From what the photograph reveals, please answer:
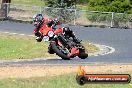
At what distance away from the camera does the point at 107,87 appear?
10.2 meters

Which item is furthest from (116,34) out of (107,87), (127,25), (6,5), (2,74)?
(107,87)

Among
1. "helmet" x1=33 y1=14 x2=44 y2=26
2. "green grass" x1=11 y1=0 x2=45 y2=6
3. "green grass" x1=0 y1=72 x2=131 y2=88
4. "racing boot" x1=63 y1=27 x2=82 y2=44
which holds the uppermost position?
"helmet" x1=33 y1=14 x2=44 y2=26

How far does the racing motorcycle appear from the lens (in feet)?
17.7

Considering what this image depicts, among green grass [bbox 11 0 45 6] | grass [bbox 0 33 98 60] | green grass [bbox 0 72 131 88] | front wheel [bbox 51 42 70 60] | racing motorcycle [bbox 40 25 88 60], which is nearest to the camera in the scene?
racing motorcycle [bbox 40 25 88 60]

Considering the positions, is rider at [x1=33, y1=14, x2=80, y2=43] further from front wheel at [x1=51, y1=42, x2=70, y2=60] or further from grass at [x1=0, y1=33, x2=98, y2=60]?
grass at [x1=0, y1=33, x2=98, y2=60]

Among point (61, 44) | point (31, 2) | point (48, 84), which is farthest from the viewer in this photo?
point (31, 2)

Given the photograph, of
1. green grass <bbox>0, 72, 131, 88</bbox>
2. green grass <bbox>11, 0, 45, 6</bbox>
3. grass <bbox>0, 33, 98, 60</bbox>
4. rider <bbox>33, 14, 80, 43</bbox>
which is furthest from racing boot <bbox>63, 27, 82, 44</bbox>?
green grass <bbox>11, 0, 45, 6</bbox>

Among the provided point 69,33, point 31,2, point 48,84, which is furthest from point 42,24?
point 31,2

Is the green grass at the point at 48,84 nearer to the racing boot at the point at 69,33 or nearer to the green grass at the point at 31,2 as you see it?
the racing boot at the point at 69,33

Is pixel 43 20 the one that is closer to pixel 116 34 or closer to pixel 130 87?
pixel 130 87

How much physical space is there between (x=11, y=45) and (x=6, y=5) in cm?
2351

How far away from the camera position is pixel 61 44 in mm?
5633

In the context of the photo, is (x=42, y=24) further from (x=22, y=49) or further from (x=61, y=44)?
(x=22, y=49)

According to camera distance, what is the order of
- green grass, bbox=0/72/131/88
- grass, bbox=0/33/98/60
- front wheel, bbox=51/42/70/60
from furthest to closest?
grass, bbox=0/33/98/60 → green grass, bbox=0/72/131/88 → front wheel, bbox=51/42/70/60
